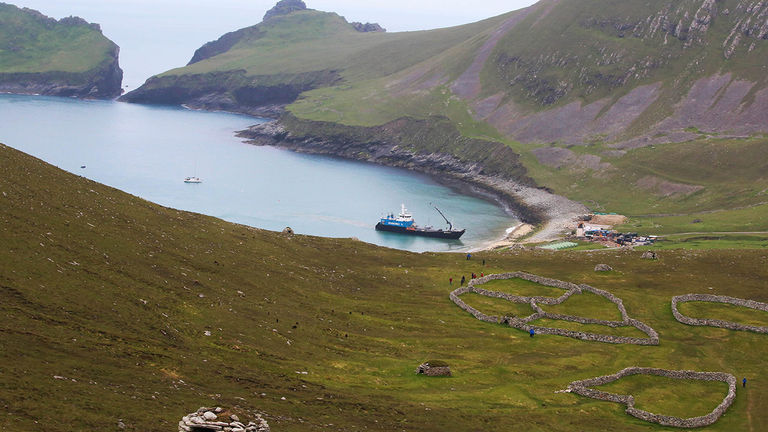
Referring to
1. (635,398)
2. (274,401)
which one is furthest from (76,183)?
(635,398)

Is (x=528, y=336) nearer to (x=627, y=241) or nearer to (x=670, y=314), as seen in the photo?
(x=670, y=314)

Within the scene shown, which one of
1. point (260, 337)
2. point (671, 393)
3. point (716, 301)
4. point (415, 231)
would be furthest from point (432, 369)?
point (415, 231)

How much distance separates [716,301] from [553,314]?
2306 centimetres

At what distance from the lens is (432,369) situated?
210 ft

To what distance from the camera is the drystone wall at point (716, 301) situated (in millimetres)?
83875

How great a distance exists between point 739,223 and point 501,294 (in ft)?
334

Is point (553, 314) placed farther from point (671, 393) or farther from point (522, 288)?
point (671, 393)

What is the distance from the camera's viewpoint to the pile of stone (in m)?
37.8

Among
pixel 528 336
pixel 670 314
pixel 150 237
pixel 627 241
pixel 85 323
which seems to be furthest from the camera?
pixel 627 241

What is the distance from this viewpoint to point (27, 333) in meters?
45.4

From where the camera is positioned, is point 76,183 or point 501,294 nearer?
point 76,183

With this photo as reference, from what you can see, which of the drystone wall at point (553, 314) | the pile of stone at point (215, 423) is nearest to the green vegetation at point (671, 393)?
the drystone wall at point (553, 314)

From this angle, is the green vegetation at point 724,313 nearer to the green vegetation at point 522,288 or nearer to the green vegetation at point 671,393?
the green vegetation at point 522,288

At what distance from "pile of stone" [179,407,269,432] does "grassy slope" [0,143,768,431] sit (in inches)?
69.3
